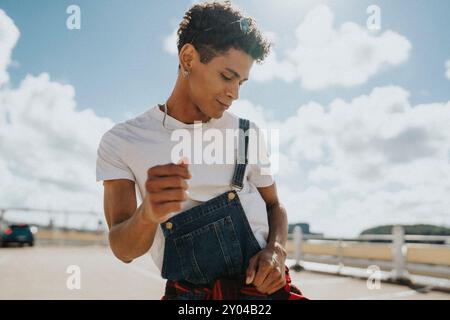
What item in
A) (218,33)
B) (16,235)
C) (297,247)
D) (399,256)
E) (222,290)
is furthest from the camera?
(16,235)

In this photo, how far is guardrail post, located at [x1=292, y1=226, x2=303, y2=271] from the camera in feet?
44.2

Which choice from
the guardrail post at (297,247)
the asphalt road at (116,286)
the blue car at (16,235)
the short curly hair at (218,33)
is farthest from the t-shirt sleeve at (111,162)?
the blue car at (16,235)

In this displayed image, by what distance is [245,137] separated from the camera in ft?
5.69

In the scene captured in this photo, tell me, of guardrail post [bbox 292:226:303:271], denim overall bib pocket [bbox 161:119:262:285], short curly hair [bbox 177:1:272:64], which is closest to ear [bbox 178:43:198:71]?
short curly hair [bbox 177:1:272:64]

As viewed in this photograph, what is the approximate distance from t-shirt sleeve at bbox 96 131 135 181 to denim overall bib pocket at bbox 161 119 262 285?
0.25 metres

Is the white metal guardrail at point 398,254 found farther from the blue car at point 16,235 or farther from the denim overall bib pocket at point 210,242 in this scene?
the blue car at point 16,235

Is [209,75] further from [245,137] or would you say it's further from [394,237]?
[394,237]

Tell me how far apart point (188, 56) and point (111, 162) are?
1.85 feet

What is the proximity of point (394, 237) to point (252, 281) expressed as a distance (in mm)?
9710

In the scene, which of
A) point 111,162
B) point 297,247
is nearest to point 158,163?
point 111,162

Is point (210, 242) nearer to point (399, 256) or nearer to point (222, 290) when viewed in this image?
point (222, 290)

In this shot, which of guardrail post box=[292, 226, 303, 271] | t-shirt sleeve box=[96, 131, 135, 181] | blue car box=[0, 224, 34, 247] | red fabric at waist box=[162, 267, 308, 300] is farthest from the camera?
blue car box=[0, 224, 34, 247]

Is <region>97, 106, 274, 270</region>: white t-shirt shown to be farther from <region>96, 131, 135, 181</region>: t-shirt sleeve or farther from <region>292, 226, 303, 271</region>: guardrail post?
<region>292, 226, 303, 271</region>: guardrail post

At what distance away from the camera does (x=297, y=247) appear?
47.4 ft
